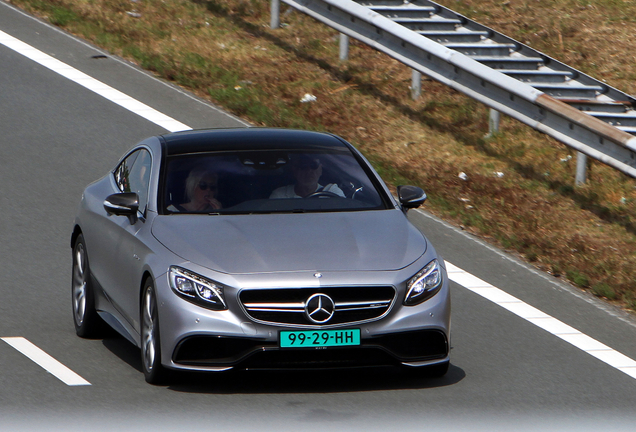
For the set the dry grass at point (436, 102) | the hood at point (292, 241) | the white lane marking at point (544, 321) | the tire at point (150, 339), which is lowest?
the dry grass at point (436, 102)

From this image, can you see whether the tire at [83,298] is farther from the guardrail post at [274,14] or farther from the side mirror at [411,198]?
the guardrail post at [274,14]

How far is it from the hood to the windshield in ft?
0.62

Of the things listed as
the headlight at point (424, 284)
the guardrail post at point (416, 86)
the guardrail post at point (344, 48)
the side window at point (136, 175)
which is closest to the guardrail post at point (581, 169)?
the guardrail post at point (416, 86)

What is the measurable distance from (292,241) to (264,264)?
33 cm

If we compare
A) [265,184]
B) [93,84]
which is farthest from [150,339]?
[93,84]

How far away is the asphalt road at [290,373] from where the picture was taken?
21.2 ft

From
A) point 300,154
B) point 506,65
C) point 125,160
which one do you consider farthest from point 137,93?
point 300,154

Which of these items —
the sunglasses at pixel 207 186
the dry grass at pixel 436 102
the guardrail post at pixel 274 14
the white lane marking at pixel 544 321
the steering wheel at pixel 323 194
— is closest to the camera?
the sunglasses at pixel 207 186

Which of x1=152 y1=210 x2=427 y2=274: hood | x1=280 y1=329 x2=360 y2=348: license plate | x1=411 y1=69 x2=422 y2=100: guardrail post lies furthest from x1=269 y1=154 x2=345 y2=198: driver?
x1=411 y1=69 x2=422 y2=100: guardrail post

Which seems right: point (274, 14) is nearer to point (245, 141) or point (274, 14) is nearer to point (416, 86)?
point (416, 86)

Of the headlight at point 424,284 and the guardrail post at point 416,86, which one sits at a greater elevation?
the headlight at point 424,284

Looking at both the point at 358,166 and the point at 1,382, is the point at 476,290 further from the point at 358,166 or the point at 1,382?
the point at 1,382

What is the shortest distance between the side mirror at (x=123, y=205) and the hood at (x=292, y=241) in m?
0.27

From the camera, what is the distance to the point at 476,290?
9812 mm
